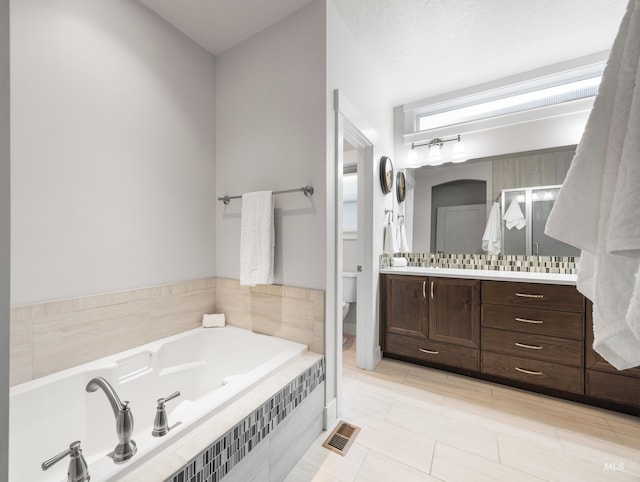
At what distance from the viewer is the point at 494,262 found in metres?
2.48

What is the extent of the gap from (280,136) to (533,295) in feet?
6.83

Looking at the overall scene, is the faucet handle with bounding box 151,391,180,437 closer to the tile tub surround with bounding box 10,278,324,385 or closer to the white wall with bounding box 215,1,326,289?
the tile tub surround with bounding box 10,278,324,385

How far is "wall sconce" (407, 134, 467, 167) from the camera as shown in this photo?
8.46 ft

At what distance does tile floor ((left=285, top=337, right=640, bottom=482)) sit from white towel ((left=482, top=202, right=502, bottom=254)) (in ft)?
3.75

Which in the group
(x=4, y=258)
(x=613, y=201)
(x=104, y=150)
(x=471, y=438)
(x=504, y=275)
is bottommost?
(x=471, y=438)

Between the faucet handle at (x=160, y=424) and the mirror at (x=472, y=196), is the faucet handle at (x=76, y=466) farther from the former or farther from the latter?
the mirror at (x=472, y=196)

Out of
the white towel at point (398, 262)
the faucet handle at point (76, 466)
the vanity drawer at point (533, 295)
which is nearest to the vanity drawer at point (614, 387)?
the vanity drawer at point (533, 295)

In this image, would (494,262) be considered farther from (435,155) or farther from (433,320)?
(435,155)

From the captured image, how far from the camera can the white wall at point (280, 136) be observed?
165cm

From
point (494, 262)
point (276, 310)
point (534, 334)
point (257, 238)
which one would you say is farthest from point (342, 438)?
point (494, 262)

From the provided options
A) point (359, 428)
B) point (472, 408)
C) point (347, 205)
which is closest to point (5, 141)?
point (359, 428)

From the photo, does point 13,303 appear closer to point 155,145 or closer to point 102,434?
point 102,434

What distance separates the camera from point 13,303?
3.87ft

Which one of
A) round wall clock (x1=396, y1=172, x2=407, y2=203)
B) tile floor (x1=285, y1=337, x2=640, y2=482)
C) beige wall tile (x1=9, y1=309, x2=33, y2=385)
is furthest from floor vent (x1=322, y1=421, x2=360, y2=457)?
round wall clock (x1=396, y1=172, x2=407, y2=203)
